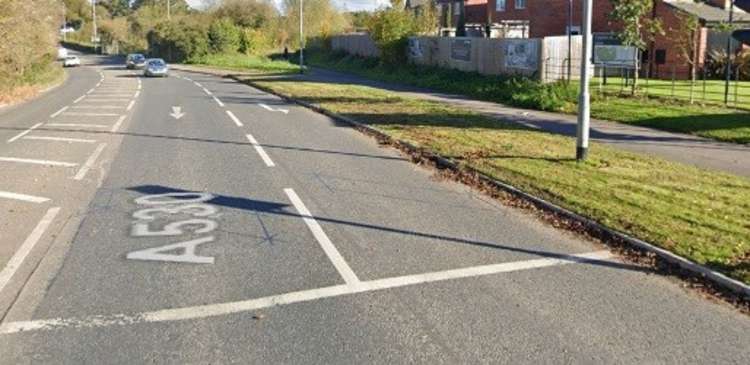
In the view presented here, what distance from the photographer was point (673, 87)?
23.2 meters

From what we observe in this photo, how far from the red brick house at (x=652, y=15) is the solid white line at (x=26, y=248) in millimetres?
22042

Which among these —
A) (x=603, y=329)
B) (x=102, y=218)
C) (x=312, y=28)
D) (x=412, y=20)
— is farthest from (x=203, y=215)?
(x=312, y=28)

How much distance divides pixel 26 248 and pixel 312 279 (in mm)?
3196

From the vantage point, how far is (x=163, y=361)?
4531 millimetres

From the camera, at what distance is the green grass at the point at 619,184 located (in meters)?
7.06

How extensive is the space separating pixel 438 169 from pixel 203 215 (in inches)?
178

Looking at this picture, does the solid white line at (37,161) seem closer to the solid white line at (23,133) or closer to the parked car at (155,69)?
the solid white line at (23,133)

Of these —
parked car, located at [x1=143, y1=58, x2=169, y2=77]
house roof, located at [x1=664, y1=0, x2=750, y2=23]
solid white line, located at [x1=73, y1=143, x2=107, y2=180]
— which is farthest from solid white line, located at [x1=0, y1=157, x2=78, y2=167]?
parked car, located at [x1=143, y1=58, x2=169, y2=77]

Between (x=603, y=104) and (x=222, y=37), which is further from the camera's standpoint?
(x=222, y=37)

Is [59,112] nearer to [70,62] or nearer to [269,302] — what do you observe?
[269,302]

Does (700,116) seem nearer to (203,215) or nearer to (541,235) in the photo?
(541,235)

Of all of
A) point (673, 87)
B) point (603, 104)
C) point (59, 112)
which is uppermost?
point (673, 87)

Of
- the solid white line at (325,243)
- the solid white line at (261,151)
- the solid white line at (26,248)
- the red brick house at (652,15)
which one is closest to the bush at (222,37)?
the red brick house at (652,15)

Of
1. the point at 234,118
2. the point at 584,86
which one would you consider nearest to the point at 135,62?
the point at 234,118
